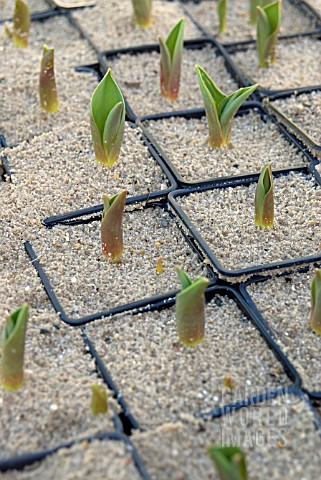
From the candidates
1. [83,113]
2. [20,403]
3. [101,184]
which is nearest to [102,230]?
[101,184]

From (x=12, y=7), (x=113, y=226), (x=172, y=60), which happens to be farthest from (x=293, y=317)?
(x=12, y=7)

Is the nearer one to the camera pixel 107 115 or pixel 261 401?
pixel 261 401

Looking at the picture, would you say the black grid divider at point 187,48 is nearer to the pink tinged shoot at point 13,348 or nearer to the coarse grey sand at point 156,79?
the coarse grey sand at point 156,79

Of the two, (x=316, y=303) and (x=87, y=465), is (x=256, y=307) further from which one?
(x=87, y=465)

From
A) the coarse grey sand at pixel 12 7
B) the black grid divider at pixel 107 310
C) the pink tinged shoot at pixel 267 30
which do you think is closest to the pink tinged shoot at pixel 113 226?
the black grid divider at pixel 107 310

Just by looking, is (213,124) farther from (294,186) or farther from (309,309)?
(309,309)

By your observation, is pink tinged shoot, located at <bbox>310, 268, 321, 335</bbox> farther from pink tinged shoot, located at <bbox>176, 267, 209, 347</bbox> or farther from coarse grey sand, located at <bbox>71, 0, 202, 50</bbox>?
coarse grey sand, located at <bbox>71, 0, 202, 50</bbox>

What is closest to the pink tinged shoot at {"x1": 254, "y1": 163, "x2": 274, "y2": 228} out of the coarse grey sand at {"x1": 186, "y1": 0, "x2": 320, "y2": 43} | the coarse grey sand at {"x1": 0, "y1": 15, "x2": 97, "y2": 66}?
the coarse grey sand at {"x1": 0, "y1": 15, "x2": 97, "y2": 66}
